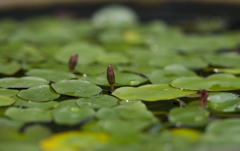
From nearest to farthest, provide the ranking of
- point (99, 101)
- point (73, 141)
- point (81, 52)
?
point (73, 141), point (99, 101), point (81, 52)

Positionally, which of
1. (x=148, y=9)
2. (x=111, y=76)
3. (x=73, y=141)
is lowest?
(x=73, y=141)

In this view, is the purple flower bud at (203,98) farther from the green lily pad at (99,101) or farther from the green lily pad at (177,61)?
the green lily pad at (177,61)

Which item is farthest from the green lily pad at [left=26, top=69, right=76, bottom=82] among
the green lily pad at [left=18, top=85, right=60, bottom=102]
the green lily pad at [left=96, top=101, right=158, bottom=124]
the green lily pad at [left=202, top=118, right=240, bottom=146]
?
the green lily pad at [left=202, top=118, right=240, bottom=146]

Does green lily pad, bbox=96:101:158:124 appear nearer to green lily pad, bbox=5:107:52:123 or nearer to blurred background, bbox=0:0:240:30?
green lily pad, bbox=5:107:52:123

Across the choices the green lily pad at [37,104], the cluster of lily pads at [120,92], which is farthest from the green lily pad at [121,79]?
the green lily pad at [37,104]

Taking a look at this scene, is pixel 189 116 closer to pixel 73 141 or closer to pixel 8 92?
pixel 73 141

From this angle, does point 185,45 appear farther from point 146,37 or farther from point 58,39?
point 58,39

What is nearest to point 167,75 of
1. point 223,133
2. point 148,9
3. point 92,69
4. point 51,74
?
point 92,69
